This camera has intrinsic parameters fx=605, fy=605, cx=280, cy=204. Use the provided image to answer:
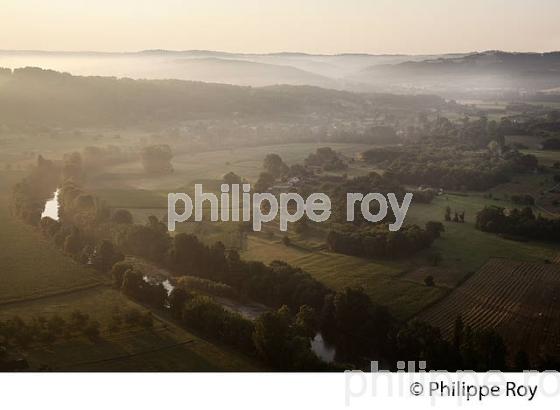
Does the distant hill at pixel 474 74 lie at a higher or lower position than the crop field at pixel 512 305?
higher

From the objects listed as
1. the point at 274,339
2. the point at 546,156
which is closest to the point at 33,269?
the point at 274,339

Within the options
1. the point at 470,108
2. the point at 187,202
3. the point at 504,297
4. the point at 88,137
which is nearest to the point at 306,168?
the point at 187,202

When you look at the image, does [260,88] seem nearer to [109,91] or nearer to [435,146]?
[109,91]

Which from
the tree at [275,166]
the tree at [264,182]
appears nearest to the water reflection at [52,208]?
the tree at [264,182]

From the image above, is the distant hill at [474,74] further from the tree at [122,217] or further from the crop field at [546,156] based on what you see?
the tree at [122,217]

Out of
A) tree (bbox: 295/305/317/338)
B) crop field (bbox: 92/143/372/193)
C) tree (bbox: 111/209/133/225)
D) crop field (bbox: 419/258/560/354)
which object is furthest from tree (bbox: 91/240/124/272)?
crop field (bbox: 92/143/372/193)

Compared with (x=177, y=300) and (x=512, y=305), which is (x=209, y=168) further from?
(x=512, y=305)
